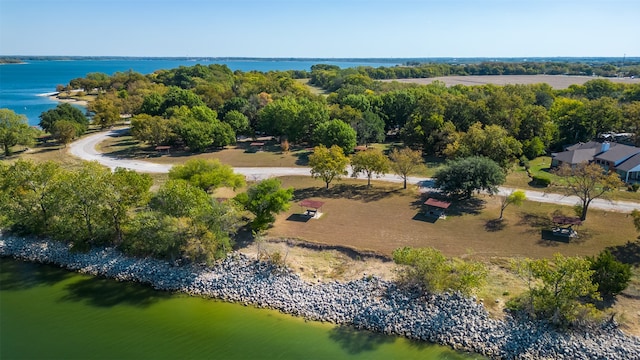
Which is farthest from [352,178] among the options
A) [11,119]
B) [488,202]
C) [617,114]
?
[11,119]

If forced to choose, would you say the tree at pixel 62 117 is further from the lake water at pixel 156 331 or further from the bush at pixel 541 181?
the bush at pixel 541 181

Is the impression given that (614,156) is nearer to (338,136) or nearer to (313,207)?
(338,136)

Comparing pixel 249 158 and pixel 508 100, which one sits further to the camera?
pixel 508 100

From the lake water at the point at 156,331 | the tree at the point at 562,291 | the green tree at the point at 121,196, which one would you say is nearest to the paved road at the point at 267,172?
the green tree at the point at 121,196

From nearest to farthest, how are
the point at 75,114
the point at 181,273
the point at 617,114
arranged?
the point at 181,273 → the point at 617,114 → the point at 75,114

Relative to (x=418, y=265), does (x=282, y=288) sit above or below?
below

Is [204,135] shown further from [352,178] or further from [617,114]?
[617,114]

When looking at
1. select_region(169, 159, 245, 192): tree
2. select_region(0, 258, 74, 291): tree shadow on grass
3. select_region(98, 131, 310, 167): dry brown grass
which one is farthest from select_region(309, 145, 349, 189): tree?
select_region(0, 258, 74, 291): tree shadow on grass

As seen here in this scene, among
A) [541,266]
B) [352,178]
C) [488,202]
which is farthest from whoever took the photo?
[352,178]

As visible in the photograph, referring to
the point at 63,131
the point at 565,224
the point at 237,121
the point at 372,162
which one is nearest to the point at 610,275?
the point at 565,224
